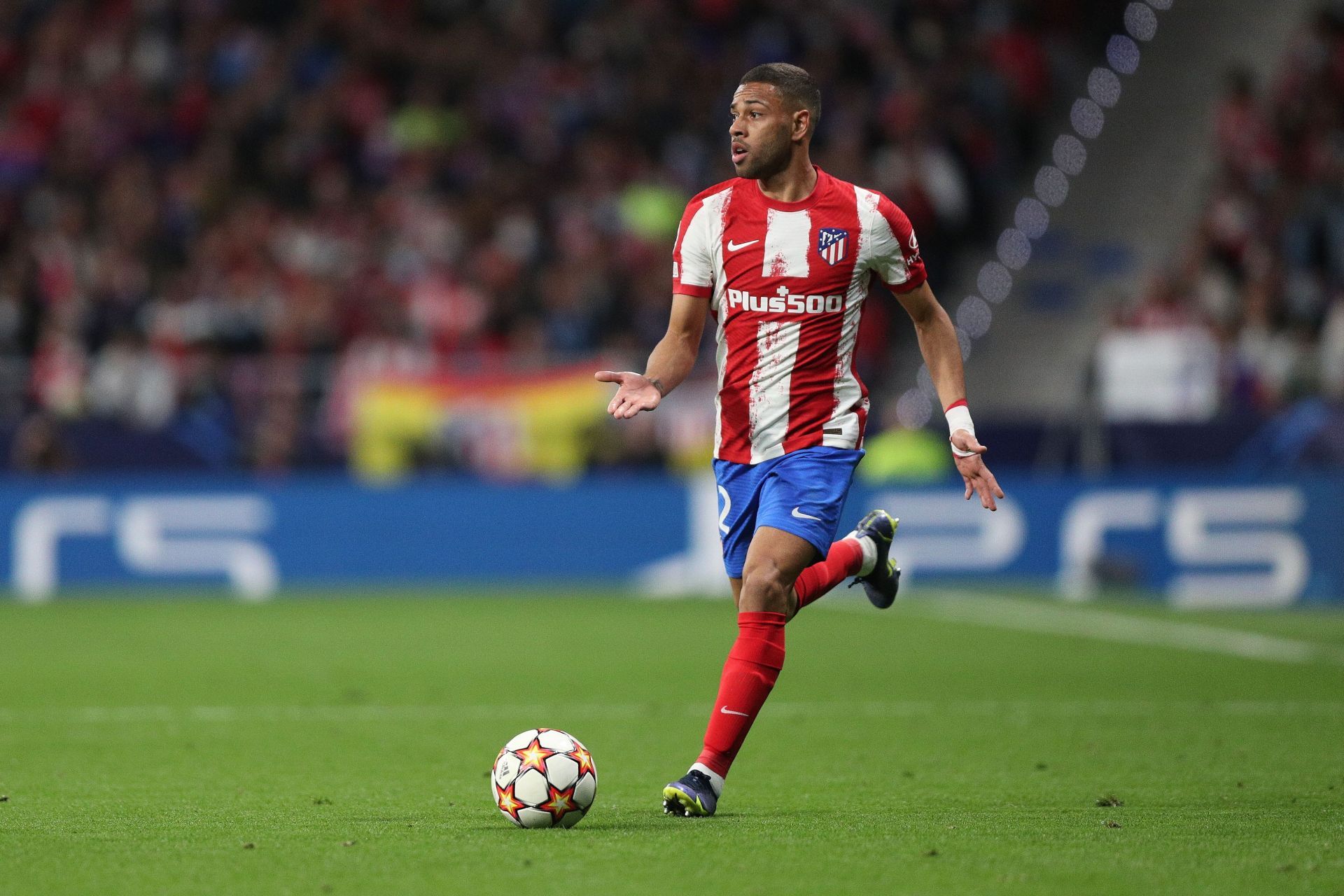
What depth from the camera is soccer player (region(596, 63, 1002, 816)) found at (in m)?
6.20

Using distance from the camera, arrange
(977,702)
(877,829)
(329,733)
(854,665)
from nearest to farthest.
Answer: (877,829)
(329,733)
(977,702)
(854,665)

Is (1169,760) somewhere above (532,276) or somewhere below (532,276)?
below

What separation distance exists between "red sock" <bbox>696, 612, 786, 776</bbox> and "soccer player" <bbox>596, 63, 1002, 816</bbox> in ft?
0.33

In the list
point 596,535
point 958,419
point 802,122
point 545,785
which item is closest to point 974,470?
point 958,419

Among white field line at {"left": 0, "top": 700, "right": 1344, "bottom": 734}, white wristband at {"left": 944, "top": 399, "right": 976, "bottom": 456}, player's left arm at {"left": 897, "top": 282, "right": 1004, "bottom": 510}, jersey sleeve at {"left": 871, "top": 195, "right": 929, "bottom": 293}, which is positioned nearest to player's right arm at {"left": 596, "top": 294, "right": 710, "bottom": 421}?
jersey sleeve at {"left": 871, "top": 195, "right": 929, "bottom": 293}

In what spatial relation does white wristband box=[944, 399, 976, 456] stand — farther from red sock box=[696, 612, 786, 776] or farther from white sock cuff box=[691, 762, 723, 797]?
white sock cuff box=[691, 762, 723, 797]

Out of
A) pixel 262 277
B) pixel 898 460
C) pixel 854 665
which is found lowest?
pixel 854 665

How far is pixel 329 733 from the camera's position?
27.5 ft

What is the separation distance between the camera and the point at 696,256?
6.38 m

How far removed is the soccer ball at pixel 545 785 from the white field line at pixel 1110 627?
291 inches

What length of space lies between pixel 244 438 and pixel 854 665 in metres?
8.58

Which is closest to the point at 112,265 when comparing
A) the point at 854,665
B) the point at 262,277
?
the point at 262,277

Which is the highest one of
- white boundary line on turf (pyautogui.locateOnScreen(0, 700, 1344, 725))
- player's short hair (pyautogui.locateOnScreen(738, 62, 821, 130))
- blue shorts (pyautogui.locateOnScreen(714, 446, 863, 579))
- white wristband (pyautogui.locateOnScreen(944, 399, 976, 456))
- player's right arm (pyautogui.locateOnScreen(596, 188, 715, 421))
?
player's short hair (pyautogui.locateOnScreen(738, 62, 821, 130))

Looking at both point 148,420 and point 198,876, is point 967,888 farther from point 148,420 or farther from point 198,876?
point 148,420
